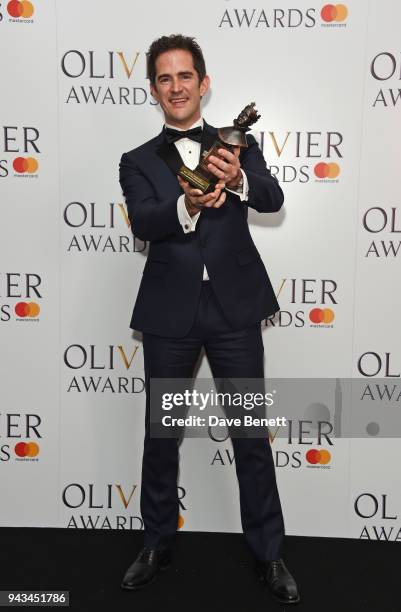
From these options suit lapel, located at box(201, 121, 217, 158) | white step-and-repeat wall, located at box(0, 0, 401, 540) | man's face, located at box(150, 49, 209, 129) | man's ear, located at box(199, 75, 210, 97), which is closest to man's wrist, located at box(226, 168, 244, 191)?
suit lapel, located at box(201, 121, 217, 158)

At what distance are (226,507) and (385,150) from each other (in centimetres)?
159

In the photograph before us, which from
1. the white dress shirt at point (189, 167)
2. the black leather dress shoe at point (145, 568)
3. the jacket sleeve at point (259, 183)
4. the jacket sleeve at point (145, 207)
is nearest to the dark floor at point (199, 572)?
the black leather dress shoe at point (145, 568)

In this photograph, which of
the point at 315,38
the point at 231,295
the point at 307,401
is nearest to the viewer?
the point at 231,295

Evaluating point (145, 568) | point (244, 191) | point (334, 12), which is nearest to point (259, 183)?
point (244, 191)

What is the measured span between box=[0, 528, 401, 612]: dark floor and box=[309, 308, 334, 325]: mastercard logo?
2.99ft

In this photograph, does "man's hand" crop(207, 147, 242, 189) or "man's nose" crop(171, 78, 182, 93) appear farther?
"man's nose" crop(171, 78, 182, 93)

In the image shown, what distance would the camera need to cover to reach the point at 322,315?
254 cm

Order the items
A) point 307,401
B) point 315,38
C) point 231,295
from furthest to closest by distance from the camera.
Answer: point 307,401
point 315,38
point 231,295

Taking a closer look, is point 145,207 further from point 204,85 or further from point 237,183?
point 204,85

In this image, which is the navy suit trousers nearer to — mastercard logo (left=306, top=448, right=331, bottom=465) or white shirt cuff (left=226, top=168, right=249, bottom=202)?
white shirt cuff (left=226, top=168, right=249, bottom=202)

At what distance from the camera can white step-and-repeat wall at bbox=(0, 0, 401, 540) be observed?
95.4 inches

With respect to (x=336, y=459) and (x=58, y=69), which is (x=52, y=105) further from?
(x=336, y=459)

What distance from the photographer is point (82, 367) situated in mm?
2627

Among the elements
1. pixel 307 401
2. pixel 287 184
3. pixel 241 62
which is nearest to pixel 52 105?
pixel 241 62
